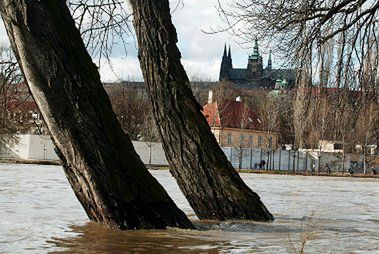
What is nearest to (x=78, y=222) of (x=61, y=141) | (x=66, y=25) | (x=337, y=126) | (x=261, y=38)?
(x=61, y=141)

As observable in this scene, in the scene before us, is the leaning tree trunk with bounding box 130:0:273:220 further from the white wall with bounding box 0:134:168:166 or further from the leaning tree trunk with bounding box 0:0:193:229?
the white wall with bounding box 0:134:168:166

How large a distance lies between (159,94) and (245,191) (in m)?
1.61

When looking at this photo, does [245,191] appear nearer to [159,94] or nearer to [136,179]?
[159,94]

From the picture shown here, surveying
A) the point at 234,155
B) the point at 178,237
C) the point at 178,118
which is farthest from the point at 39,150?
the point at 178,237

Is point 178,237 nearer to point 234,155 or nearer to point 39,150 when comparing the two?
point 39,150

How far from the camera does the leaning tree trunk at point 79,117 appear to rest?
5.62 meters

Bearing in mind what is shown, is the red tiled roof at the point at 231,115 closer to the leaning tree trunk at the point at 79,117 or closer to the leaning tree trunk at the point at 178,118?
the leaning tree trunk at the point at 178,118

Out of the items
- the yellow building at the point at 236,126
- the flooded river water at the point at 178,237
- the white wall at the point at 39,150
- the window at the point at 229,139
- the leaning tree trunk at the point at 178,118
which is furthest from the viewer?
the window at the point at 229,139

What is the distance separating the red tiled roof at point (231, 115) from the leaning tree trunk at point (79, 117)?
65.3 meters

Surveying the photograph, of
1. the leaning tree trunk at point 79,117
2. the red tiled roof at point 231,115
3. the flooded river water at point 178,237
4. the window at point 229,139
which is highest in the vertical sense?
the red tiled roof at point 231,115

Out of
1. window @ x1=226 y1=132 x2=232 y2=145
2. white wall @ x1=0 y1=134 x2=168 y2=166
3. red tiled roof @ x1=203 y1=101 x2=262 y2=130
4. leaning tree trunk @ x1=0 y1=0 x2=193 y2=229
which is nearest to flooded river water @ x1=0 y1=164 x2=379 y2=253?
leaning tree trunk @ x1=0 y1=0 x2=193 y2=229

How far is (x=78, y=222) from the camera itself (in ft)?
27.8

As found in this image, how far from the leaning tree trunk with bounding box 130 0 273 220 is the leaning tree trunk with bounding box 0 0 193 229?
1.24 m

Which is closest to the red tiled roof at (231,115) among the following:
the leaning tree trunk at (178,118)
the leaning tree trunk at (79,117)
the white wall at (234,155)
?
the white wall at (234,155)
